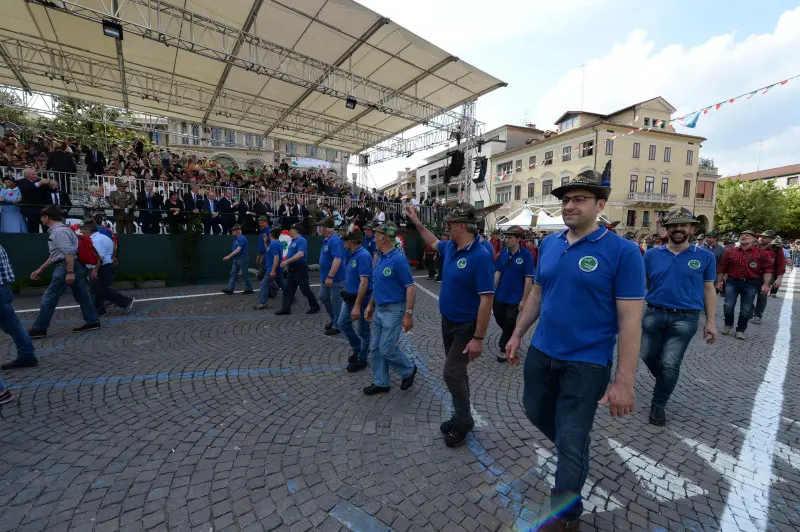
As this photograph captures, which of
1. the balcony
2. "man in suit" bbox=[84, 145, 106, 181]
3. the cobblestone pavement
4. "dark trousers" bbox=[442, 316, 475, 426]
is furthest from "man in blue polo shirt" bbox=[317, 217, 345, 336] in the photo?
the balcony

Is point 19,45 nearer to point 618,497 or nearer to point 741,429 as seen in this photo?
point 618,497

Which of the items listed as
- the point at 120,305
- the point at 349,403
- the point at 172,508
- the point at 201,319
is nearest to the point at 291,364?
the point at 349,403

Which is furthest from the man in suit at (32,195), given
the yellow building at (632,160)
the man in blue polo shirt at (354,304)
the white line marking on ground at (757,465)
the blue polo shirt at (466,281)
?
the yellow building at (632,160)

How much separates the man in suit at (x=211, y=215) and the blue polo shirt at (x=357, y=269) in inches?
346

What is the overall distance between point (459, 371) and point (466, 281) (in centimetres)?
75

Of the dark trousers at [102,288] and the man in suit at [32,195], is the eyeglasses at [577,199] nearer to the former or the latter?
the dark trousers at [102,288]

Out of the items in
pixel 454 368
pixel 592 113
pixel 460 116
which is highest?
pixel 592 113

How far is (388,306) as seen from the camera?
12.5 ft

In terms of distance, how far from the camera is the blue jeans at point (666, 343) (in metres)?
3.47

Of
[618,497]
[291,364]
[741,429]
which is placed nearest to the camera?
[618,497]

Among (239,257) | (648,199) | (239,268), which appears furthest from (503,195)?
(239,257)

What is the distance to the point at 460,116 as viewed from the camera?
54.2 feet

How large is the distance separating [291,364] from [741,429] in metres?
4.92

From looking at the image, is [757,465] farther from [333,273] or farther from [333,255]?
[333,255]
